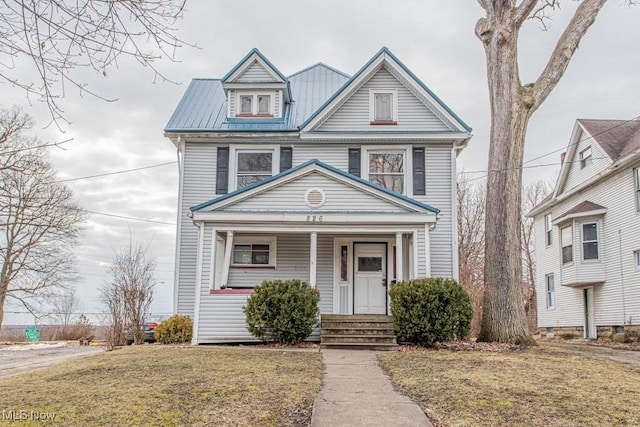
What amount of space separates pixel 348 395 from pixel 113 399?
2511 mm

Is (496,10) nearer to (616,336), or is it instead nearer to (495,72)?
(495,72)

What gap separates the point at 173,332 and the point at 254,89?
7584 millimetres

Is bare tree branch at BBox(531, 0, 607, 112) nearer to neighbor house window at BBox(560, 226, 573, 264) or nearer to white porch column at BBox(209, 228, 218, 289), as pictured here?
white porch column at BBox(209, 228, 218, 289)

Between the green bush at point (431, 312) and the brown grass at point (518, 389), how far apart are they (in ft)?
6.52

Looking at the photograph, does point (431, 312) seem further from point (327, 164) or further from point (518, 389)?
point (518, 389)

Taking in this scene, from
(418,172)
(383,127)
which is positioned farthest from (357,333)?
(383,127)

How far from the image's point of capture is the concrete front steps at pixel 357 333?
472 inches

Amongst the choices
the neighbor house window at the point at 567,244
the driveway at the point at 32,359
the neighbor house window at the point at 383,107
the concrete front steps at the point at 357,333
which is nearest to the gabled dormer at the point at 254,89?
the neighbor house window at the point at 383,107

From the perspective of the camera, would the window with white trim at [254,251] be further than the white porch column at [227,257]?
Yes

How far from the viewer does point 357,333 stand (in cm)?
1241

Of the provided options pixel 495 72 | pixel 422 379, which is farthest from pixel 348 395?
pixel 495 72

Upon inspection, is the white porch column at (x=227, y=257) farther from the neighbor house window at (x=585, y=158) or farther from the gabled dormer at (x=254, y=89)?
the neighbor house window at (x=585, y=158)

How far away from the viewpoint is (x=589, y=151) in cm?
2130

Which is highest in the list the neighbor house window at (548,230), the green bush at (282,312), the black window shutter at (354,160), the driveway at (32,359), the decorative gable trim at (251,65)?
the decorative gable trim at (251,65)
